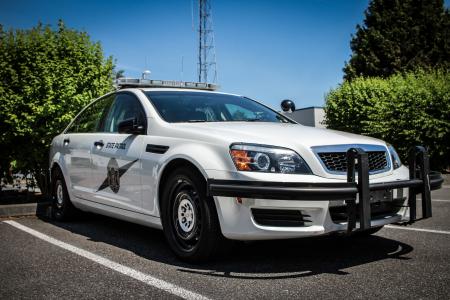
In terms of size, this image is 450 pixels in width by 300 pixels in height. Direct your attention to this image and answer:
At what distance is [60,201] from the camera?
6.66 m

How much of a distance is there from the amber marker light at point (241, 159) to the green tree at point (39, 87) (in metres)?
4.81

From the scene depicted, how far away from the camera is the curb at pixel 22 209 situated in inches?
281

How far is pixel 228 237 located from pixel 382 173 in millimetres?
1432

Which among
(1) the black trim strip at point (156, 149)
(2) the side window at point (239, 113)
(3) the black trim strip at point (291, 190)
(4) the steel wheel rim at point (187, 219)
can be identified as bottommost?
(4) the steel wheel rim at point (187, 219)

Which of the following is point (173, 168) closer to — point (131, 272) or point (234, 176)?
point (234, 176)

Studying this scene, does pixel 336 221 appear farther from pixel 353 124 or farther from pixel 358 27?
pixel 358 27

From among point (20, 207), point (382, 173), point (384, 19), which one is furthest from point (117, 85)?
point (384, 19)

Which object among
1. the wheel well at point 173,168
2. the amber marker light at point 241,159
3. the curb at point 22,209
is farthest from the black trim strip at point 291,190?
the curb at point 22,209

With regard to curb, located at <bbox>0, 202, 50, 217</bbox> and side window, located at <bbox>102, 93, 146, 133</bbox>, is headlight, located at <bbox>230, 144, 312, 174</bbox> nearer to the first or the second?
side window, located at <bbox>102, 93, 146, 133</bbox>

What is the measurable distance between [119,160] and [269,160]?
1872 millimetres

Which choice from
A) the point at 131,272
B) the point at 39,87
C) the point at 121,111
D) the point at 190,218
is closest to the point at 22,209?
the point at 39,87

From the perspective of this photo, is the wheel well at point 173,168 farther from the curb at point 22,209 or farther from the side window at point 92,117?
the curb at point 22,209

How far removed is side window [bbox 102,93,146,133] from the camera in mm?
5191

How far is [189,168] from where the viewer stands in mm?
4078
